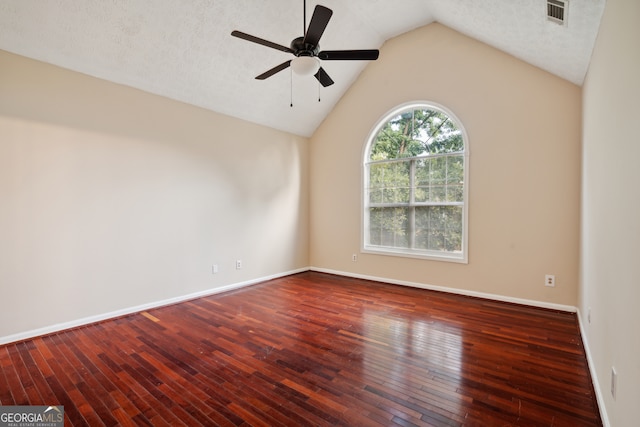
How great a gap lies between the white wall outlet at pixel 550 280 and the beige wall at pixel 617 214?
1329mm

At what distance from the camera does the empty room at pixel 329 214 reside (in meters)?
1.90

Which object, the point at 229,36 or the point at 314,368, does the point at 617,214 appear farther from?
the point at 229,36

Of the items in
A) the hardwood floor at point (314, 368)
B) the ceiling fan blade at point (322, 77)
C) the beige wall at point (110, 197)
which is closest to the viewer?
the hardwood floor at point (314, 368)

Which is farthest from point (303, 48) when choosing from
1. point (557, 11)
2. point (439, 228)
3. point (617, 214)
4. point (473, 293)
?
point (473, 293)

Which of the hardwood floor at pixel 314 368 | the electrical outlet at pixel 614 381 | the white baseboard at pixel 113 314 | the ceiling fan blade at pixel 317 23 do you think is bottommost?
the hardwood floor at pixel 314 368

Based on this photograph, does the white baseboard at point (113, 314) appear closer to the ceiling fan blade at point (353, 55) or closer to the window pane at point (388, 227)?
the window pane at point (388, 227)

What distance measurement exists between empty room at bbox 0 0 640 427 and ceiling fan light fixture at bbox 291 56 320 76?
0.01 m

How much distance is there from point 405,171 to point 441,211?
0.85m

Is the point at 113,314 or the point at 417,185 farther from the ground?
the point at 417,185

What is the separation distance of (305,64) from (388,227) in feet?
10.2

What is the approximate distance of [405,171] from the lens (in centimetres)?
482

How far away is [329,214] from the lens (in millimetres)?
5617

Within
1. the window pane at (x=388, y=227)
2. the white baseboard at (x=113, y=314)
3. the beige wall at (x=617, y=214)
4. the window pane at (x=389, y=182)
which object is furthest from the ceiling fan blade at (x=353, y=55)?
the white baseboard at (x=113, y=314)

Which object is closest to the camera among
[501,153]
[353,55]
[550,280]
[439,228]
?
[353,55]
